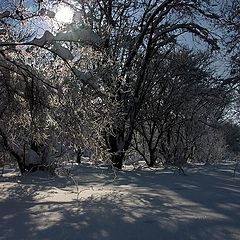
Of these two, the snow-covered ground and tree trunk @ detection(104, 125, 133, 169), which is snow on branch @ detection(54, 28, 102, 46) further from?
tree trunk @ detection(104, 125, 133, 169)

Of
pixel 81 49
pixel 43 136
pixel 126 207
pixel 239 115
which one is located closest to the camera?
pixel 126 207

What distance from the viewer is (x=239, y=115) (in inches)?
928

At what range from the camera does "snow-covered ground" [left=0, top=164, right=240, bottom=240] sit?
495cm

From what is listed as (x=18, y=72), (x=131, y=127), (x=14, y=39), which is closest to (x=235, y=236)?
(x=18, y=72)

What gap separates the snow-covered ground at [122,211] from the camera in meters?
4.95

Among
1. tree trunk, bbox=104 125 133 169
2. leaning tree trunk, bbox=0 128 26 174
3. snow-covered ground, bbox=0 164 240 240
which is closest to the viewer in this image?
snow-covered ground, bbox=0 164 240 240

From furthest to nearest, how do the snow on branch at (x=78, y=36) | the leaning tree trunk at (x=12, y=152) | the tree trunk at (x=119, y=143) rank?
the tree trunk at (x=119, y=143), the leaning tree trunk at (x=12, y=152), the snow on branch at (x=78, y=36)

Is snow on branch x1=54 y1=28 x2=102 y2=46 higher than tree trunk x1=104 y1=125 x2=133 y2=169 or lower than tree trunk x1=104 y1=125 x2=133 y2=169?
higher

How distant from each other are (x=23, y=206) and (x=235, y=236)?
3.56m

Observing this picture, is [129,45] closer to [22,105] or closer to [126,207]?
[22,105]

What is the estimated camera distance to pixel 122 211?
6180 millimetres

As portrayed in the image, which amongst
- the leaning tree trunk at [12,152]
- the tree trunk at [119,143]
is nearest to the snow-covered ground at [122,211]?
the leaning tree trunk at [12,152]

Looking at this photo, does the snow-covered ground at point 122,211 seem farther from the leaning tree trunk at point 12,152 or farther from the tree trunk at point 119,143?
the tree trunk at point 119,143

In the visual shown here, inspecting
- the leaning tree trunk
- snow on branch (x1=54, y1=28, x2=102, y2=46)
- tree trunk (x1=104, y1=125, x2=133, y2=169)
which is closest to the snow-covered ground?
the leaning tree trunk
